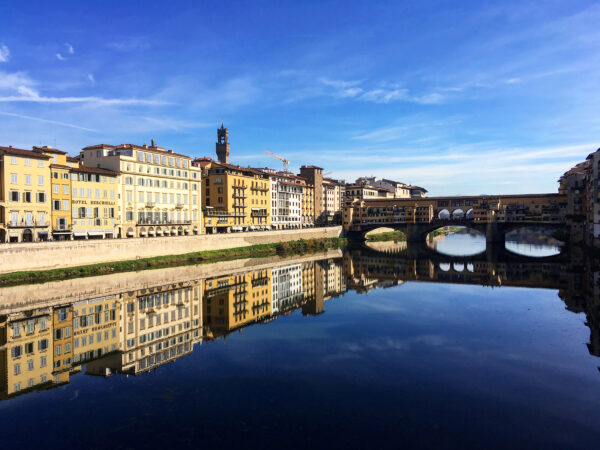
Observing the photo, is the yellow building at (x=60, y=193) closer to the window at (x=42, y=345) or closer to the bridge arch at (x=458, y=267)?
the window at (x=42, y=345)

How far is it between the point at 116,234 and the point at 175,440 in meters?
53.2

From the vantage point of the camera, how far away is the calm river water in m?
16.0

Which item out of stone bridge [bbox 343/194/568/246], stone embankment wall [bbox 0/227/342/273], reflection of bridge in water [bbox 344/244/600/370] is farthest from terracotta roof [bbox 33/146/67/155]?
stone bridge [bbox 343/194/568/246]

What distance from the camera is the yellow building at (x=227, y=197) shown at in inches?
3403

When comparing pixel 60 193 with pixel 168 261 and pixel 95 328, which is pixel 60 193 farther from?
pixel 95 328

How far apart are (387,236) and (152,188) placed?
7702 centimetres

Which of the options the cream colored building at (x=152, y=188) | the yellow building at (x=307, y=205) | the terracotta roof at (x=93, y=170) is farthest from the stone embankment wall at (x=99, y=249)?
the yellow building at (x=307, y=205)

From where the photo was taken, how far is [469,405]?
59.1 ft

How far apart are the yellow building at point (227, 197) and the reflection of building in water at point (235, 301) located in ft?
107

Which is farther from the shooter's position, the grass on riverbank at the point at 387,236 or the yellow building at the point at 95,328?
the grass on riverbank at the point at 387,236

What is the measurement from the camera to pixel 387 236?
12769 cm

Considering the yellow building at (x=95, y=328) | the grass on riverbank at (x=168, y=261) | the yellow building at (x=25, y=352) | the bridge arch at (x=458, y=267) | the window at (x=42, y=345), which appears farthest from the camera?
the bridge arch at (x=458, y=267)

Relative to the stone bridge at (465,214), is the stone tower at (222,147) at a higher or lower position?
higher

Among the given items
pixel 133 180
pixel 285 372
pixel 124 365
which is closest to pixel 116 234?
pixel 133 180
